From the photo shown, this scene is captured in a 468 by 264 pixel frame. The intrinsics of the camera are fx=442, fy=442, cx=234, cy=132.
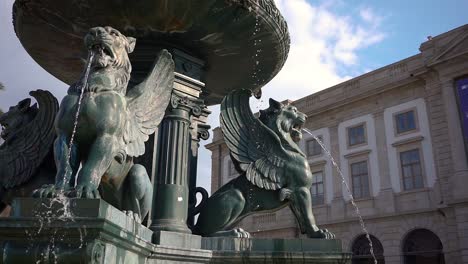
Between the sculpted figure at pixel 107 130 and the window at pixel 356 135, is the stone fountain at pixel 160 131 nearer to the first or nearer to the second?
the sculpted figure at pixel 107 130

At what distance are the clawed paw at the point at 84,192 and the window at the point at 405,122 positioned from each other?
20.9 meters

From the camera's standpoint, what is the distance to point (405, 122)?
2166cm

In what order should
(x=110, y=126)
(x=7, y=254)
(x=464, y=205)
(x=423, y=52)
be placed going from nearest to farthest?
1. (x=7, y=254)
2. (x=110, y=126)
3. (x=464, y=205)
4. (x=423, y=52)

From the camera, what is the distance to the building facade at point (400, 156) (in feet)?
62.2

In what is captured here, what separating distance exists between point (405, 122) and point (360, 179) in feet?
11.9

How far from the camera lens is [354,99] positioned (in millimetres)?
23328

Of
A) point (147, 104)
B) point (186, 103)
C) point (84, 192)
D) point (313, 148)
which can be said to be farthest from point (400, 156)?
point (84, 192)

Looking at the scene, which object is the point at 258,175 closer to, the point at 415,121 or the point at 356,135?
the point at 415,121

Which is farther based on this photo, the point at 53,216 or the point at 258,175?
the point at 258,175

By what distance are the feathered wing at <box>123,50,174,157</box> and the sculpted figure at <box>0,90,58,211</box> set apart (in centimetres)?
103

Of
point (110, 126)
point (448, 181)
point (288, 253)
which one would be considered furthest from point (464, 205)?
point (110, 126)

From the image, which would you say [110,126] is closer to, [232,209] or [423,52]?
[232,209]

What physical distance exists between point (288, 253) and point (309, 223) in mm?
359

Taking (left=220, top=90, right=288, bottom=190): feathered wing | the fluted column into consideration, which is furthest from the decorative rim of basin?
(left=220, top=90, right=288, bottom=190): feathered wing
